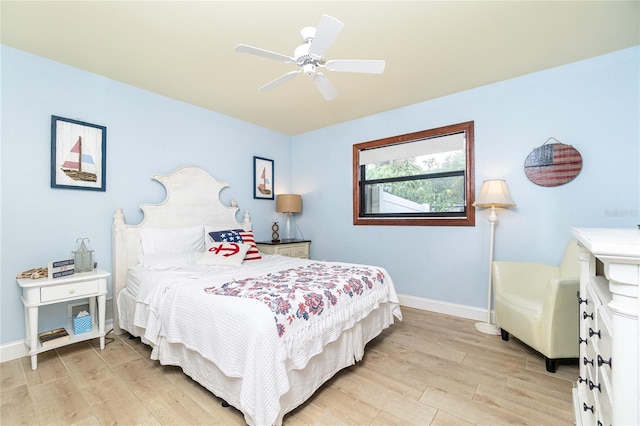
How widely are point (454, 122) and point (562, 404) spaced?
2.68 meters

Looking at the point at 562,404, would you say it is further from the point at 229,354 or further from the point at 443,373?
the point at 229,354

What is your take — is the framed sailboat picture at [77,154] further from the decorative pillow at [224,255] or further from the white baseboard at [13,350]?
the white baseboard at [13,350]

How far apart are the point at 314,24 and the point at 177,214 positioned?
2.43 metres

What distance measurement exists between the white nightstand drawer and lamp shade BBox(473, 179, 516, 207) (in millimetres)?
3556

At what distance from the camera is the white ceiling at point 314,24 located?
1.86m

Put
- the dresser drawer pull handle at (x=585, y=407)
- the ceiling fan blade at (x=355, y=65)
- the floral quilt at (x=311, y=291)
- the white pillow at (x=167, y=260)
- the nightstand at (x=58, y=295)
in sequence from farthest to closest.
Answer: the white pillow at (x=167, y=260) < the nightstand at (x=58, y=295) < the ceiling fan blade at (x=355, y=65) < the floral quilt at (x=311, y=291) < the dresser drawer pull handle at (x=585, y=407)

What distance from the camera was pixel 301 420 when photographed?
158cm

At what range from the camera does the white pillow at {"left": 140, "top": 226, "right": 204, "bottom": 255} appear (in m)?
2.86

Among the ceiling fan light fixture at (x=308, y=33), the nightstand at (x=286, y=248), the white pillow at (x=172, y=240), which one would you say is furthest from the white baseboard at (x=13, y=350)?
the ceiling fan light fixture at (x=308, y=33)

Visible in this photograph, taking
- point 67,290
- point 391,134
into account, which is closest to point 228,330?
point 67,290

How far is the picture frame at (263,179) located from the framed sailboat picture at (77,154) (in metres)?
1.85

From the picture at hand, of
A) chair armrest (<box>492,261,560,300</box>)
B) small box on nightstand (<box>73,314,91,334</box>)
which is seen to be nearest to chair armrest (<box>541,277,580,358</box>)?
chair armrest (<box>492,261,560,300</box>)

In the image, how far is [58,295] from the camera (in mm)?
2174

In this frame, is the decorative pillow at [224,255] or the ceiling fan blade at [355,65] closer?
the ceiling fan blade at [355,65]
